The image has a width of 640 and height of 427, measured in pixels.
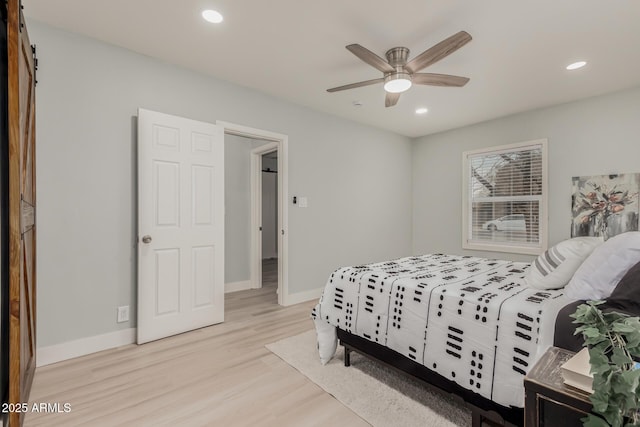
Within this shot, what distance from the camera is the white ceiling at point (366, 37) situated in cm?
212

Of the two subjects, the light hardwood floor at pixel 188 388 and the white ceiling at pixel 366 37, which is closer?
the light hardwood floor at pixel 188 388

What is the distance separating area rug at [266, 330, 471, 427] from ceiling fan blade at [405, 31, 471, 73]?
7.29 ft

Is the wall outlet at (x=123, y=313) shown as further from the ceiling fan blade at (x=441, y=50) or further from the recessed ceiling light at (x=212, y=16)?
the ceiling fan blade at (x=441, y=50)

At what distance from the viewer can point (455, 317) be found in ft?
5.42

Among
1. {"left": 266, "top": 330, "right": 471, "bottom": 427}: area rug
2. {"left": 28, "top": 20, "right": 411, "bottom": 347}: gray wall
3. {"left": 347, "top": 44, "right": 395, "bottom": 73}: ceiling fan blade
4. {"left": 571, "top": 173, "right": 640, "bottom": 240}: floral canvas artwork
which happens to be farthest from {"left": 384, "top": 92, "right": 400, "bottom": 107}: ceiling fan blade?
{"left": 571, "top": 173, "right": 640, "bottom": 240}: floral canvas artwork

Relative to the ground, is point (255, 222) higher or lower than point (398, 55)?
lower

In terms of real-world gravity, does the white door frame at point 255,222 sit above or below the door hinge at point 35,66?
below

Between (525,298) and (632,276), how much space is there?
427 millimetres

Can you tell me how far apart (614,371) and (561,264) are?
1293mm

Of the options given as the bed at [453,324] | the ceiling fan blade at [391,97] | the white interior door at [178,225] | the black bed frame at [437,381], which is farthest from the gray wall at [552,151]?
the white interior door at [178,225]

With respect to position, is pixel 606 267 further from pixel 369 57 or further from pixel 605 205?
pixel 605 205

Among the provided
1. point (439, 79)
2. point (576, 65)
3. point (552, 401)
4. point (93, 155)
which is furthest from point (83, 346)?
point (576, 65)

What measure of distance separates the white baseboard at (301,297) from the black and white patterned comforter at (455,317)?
58.9 inches

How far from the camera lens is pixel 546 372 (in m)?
0.99
